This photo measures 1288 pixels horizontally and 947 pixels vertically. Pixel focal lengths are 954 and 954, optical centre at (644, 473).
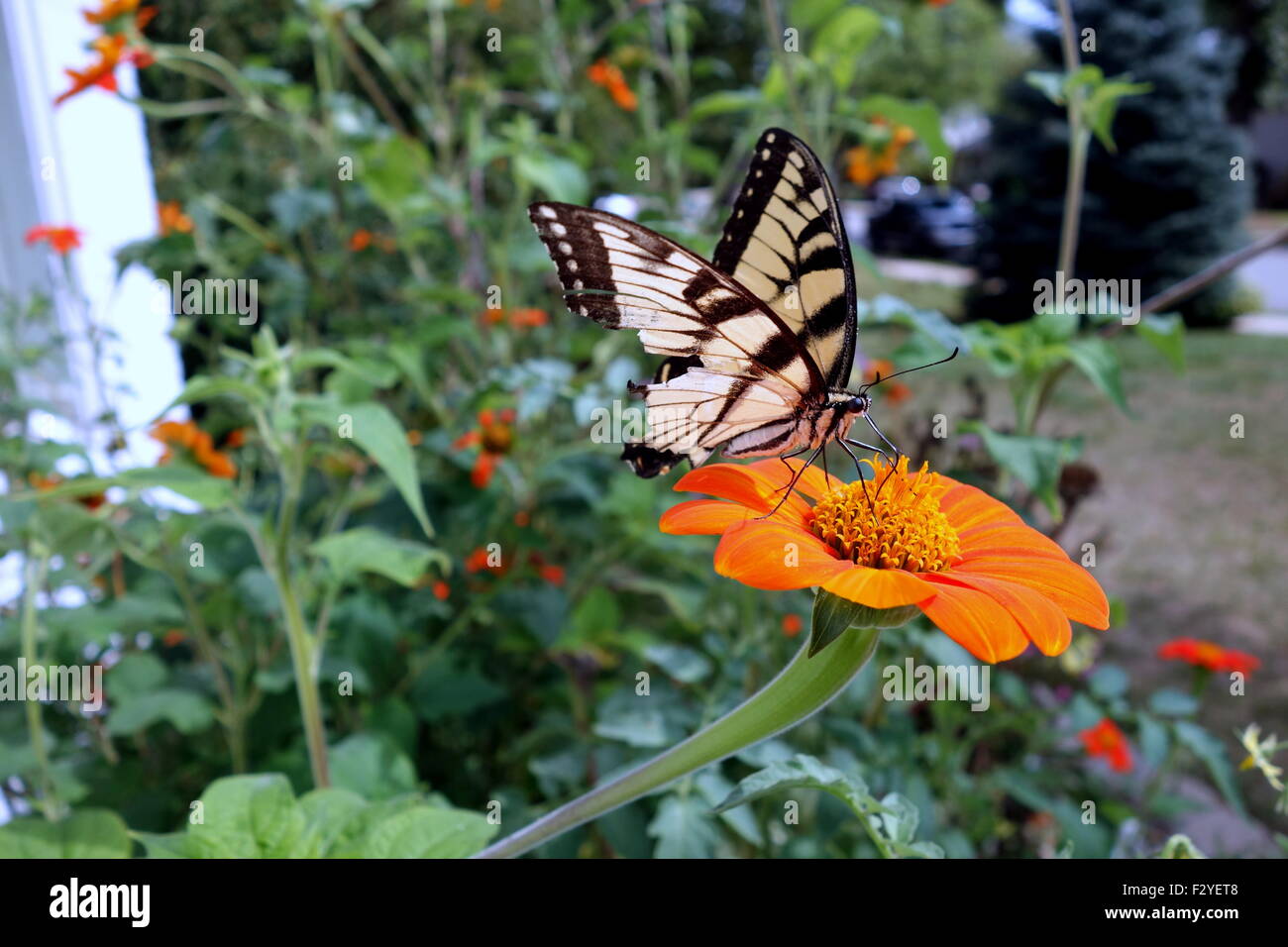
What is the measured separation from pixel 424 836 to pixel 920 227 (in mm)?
16209

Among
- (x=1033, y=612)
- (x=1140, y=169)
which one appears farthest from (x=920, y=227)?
(x=1033, y=612)

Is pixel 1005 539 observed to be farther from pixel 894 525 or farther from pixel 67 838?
pixel 67 838

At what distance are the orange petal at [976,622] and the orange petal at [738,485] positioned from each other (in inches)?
6.7

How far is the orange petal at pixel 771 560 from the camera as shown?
611mm

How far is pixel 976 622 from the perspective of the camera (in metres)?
0.60

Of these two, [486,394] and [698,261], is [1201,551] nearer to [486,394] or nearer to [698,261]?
[486,394]

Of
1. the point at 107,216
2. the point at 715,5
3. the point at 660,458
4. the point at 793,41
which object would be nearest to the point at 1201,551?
the point at 793,41

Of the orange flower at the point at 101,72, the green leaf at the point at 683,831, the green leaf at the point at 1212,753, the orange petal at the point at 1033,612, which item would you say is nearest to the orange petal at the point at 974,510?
the orange petal at the point at 1033,612

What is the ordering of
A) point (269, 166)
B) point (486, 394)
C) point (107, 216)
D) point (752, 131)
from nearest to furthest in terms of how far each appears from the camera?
point (486, 394) < point (752, 131) < point (107, 216) < point (269, 166)

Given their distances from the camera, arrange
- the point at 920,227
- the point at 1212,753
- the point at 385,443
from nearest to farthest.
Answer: the point at 385,443, the point at 1212,753, the point at 920,227

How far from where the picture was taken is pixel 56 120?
8.70 ft

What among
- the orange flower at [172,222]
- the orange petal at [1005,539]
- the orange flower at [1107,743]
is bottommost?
the orange flower at [1107,743]

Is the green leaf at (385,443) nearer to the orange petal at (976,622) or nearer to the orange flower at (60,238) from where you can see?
the orange petal at (976,622)
